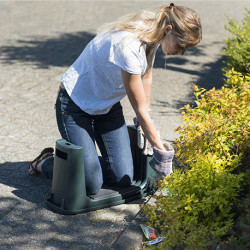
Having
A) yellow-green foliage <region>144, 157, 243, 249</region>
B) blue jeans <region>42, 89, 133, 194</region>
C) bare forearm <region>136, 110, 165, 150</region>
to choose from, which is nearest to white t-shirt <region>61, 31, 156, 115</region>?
blue jeans <region>42, 89, 133, 194</region>

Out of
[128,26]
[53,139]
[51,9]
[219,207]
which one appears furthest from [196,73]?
[51,9]

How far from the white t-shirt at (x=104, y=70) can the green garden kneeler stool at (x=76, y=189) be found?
402mm

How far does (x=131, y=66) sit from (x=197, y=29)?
A: 530mm

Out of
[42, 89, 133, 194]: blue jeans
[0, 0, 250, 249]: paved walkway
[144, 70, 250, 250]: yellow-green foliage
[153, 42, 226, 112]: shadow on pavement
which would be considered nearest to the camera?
[144, 70, 250, 250]: yellow-green foliage

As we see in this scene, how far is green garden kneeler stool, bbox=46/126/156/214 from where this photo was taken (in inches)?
138

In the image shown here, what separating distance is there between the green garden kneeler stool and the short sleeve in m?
0.73

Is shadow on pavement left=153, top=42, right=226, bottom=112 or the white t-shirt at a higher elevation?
the white t-shirt

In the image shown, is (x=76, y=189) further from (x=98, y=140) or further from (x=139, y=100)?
(x=139, y=100)

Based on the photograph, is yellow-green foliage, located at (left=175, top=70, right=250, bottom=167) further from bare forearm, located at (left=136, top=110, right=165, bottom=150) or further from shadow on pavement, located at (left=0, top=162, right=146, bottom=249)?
shadow on pavement, located at (left=0, top=162, right=146, bottom=249)

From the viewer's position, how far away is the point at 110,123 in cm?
389

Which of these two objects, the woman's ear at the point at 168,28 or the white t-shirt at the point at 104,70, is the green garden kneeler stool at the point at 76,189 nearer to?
the white t-shirt at the point at 104,70

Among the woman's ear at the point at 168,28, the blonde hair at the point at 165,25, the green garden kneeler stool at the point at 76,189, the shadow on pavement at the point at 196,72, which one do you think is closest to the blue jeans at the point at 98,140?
the green garden kneeler stool at the point at 76,189

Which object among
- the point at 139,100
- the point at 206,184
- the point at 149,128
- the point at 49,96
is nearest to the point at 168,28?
the point at 139,100

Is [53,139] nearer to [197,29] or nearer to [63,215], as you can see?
[63,215]
